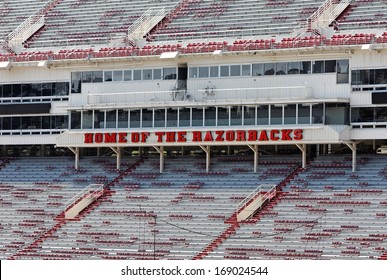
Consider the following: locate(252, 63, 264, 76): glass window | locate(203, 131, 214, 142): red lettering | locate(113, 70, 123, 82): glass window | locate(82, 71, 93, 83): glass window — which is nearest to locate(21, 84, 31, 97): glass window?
locate(82, 71, 93, 83): glass window

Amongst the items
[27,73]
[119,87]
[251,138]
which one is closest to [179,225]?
[251,138]

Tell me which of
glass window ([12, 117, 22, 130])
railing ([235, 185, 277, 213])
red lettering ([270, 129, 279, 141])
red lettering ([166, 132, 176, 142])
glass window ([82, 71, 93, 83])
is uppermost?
glass window ([82, 71, 93, 83])

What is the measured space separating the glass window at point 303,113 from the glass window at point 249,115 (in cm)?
231

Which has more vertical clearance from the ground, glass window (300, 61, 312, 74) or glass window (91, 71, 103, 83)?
glass window (300, 61, 312, 74)

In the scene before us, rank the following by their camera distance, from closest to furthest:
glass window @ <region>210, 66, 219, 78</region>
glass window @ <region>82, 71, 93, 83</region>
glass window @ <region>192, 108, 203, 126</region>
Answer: glass window @ <region>192, 108, 203, 126</region> → glass window @ <region>210, 66, 219, 78</region> → glass window @ <region>82, 71, 93, 83</region>

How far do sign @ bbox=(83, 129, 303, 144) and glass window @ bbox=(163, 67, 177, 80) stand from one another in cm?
290

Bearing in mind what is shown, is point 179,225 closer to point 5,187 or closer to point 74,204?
point 74,204

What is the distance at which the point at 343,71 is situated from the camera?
62.5m

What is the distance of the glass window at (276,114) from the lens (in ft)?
205

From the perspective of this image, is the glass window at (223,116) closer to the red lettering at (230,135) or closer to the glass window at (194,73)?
the red lettering at (230,135)

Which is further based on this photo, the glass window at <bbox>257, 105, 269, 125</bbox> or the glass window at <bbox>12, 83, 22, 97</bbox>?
the glass window at <bbox>12, 83, 22, 97</bbox>

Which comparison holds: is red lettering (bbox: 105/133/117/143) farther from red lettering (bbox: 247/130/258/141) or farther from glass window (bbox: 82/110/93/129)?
red lettering (bbox: 247/130/258/141)

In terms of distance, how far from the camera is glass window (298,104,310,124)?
61844 millimetres

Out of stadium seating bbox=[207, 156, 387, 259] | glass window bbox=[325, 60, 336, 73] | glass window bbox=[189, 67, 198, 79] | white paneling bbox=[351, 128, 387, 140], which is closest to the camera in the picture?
stadium seating bbox=[207, 156, 387, 259]
